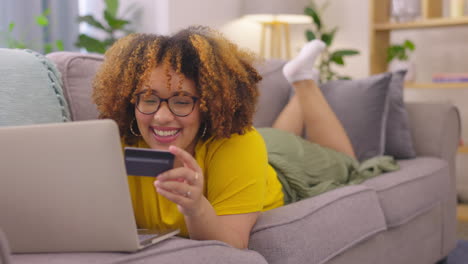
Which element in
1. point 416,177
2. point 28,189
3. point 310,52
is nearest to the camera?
point 28,189

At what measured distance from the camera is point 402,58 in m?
3.45

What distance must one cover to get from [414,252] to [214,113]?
107cm

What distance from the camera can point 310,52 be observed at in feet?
6.89

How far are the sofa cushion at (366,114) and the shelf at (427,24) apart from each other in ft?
4.34

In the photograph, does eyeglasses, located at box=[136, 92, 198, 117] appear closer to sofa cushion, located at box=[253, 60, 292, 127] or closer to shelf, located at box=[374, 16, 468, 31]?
sofa cushion, located at box=[253, 60, 292, 127]

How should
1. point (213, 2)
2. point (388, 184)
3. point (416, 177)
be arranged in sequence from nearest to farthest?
point (388, 184) < point (416, 177) < point (213, 2)

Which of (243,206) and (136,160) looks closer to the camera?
(136,160)

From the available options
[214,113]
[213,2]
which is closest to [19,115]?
[214,113]

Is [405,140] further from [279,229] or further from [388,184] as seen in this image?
[279,229]

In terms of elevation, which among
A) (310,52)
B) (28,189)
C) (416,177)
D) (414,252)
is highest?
(310,52)

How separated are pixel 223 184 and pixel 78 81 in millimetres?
559

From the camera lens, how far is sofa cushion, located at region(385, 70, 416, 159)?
220 centimetres

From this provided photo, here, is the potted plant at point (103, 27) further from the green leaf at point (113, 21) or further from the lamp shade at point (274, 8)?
the lamp shade at point (274, 8)

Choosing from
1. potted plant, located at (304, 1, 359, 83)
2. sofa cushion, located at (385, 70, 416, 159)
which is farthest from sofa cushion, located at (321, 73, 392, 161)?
potted plant, located at (304, 1, 359, 83)
